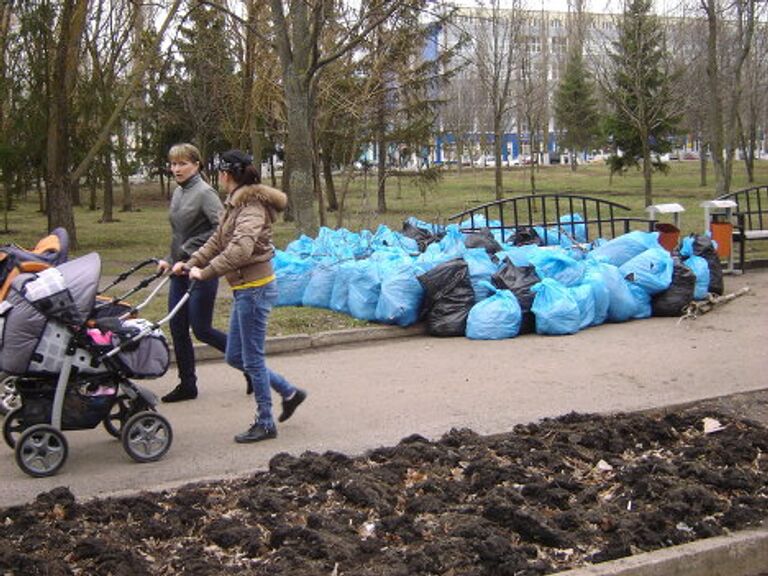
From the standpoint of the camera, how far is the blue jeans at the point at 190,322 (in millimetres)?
6887

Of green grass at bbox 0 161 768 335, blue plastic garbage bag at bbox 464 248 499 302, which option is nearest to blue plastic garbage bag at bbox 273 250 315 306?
green grass at bbox 0 161 768 335

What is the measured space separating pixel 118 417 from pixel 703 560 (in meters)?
3.62

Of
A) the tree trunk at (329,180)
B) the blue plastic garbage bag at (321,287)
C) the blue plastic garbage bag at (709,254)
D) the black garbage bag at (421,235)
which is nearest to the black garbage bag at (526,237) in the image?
the black garbage bag at (421,235)

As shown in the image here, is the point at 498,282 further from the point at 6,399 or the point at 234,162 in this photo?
the point at 6,399

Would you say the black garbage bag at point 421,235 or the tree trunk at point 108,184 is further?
the tree trunk at point 108,184

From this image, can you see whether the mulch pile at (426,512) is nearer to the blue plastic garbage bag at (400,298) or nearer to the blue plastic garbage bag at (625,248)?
the blue plastic garbage bag at (400,298)

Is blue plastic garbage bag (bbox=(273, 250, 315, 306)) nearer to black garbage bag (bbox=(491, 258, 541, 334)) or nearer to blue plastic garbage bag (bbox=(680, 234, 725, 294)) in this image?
black garbage bag (bbox=(491, 258, 541, 334))

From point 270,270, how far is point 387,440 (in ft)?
4.46

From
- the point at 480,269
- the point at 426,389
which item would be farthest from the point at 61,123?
the point at 426,389

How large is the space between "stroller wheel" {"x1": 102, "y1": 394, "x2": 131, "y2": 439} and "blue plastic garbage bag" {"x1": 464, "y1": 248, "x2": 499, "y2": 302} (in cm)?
456

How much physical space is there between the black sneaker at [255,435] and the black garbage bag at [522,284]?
13.6ft

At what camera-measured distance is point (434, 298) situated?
9.66 m

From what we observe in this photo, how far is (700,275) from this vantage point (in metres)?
10.8

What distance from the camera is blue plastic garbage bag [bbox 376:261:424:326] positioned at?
9539 mm
